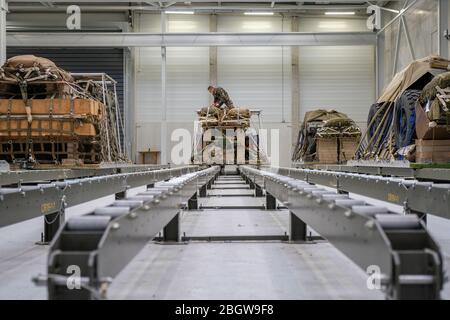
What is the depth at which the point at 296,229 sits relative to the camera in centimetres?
436

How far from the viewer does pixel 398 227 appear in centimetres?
167

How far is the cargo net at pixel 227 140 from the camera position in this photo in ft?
41.8

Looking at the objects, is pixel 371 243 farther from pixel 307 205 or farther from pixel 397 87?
pixel 397 87

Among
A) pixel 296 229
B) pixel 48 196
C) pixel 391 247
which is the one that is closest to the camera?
pixel 391 247

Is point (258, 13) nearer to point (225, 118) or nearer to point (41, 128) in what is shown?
point (225, 118)

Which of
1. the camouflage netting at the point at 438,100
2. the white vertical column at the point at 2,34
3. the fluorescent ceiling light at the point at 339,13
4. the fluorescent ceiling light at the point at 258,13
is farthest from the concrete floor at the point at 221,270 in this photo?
the fluorescent ceiling light at the point at 339,13

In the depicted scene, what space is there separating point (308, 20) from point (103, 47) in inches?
381

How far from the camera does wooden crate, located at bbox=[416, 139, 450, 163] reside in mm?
7520

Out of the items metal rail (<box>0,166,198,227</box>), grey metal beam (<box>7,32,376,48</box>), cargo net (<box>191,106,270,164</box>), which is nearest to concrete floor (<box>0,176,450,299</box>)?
metal rail (<box>0,166,198,227</box>)

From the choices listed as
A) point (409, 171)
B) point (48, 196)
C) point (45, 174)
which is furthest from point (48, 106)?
point (409, 171)

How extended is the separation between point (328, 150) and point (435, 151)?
7.59m

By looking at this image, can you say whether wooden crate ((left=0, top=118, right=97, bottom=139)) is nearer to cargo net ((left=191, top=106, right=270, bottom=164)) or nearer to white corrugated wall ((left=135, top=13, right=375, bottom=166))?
cargo net ((left=191, top=106, right=270, bottom=164))

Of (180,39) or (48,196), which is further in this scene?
(180,39)
